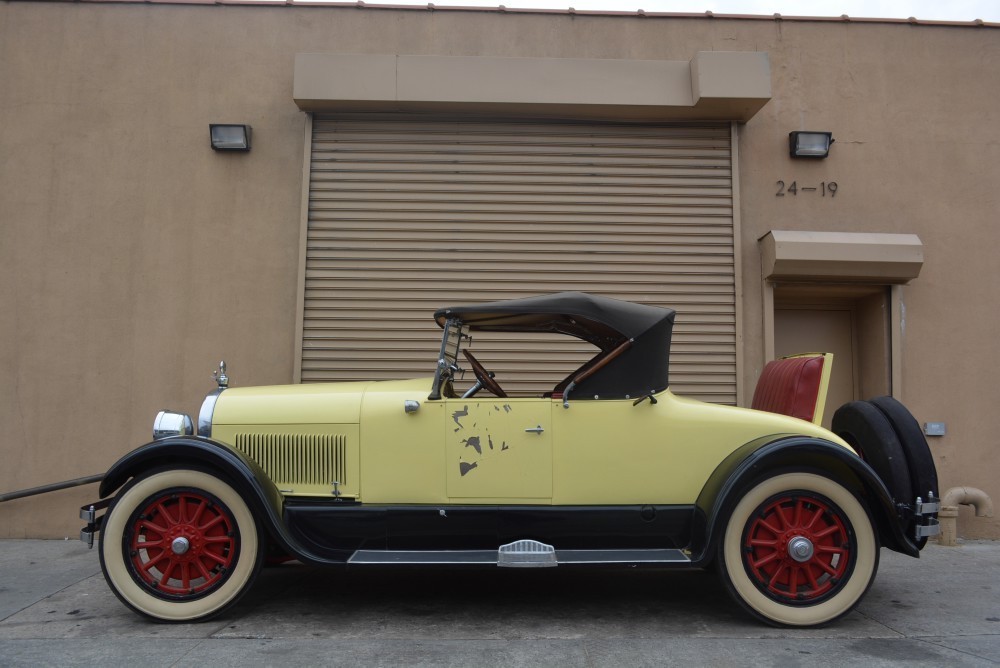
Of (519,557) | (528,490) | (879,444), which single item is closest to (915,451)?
(879,444)

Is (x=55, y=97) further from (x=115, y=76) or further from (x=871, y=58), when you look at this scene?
(x=871, y=58)

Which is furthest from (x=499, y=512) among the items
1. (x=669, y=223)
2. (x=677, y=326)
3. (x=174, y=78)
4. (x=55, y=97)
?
(x=55, y=97)

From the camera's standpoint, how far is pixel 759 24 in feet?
23.6

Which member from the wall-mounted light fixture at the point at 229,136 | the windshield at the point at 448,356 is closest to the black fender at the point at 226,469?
the windshield at the point at 448,356

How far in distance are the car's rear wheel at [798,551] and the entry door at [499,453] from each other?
109 centimetres

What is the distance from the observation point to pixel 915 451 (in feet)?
14.3

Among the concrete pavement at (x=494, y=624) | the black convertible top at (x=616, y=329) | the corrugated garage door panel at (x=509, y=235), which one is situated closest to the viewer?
the concrete pavement at (x=494, y=624)

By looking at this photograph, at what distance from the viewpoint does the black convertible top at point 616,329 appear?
4.30 m

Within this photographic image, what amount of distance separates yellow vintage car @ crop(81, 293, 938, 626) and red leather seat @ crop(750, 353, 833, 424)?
28 cm

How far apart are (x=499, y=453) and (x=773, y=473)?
154 centimetres

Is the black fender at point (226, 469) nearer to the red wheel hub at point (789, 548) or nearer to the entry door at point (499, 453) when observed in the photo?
the entry door at point (499, 453)

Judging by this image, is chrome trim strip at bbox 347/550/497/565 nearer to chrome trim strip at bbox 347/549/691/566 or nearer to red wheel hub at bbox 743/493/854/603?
chrome trim strip at bbox 347/549/691/566

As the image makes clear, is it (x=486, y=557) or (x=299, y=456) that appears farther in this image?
(x=299, y=456)

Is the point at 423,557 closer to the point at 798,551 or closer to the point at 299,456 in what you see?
the point at 299,456
